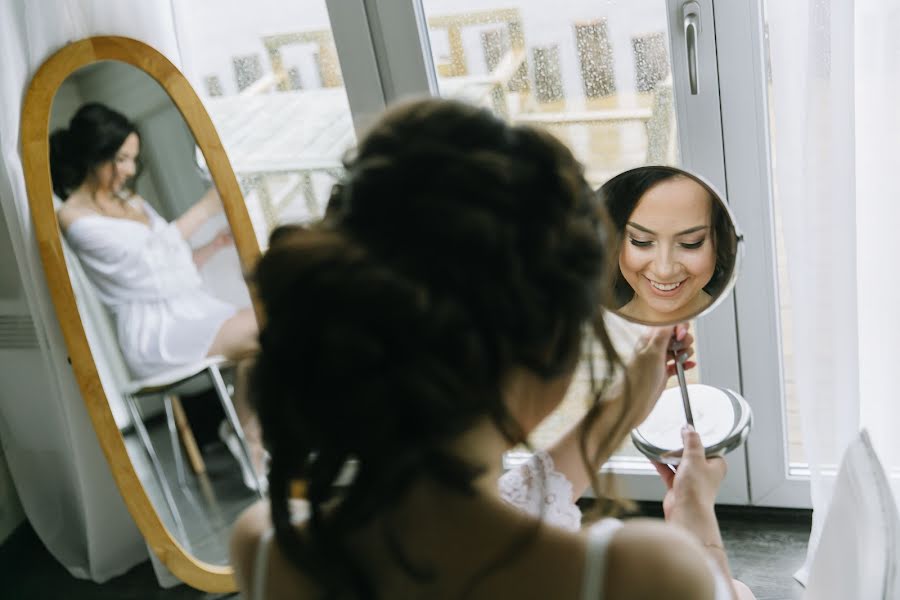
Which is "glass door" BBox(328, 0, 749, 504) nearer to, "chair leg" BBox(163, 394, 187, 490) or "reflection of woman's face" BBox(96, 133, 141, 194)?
"reflection of woman's face" BBox(96, 133, 141, 194)

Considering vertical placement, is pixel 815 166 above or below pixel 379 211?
below

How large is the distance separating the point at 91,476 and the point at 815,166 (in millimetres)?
1585

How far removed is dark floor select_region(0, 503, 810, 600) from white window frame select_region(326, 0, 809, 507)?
0.04 m

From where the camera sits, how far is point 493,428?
0.80 meters

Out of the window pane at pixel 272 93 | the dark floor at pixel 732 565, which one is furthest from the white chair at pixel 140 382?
the window pane at pixel 272 93

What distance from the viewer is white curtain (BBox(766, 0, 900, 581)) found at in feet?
4.48

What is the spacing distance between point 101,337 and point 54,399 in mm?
275

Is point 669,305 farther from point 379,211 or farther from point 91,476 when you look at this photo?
point 91,476

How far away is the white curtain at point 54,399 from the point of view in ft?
5.78

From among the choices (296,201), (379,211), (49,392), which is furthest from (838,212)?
(49,392)

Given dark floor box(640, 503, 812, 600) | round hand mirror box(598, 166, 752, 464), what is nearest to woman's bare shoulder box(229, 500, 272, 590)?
round hand mirror box(598, 166, 752, 464)

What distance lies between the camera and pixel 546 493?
121 cm

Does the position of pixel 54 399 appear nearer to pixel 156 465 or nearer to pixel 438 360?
pixel 156 465

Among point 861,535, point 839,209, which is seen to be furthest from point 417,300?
point 839,209
